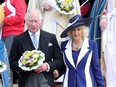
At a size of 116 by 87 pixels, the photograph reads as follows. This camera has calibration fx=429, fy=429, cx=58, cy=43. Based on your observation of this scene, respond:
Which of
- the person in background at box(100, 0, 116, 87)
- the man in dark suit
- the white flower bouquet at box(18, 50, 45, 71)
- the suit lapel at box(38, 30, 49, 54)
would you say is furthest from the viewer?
the person in background at box(100, 0, 116, 87)

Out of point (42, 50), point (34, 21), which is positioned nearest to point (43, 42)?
point (42, 50)

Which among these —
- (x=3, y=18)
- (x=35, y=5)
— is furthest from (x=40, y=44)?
(x=35, y=5)

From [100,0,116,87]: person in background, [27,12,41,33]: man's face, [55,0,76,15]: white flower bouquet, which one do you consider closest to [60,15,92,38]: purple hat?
[27,12,41,33]: man's face

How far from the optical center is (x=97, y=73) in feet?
17.1

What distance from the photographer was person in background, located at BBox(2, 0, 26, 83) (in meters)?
6.58

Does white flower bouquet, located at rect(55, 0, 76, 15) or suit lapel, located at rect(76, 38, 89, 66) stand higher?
white flower bouquet, located at rect(55, 0, 76, 15)

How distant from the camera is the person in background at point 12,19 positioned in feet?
21.6

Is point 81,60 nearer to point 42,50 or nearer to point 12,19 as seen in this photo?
point 42,50

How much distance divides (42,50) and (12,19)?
58.0 inches

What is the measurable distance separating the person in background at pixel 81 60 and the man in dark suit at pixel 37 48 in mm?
155

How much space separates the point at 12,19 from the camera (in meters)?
6.55

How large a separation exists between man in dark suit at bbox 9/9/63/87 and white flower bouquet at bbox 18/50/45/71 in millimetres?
104

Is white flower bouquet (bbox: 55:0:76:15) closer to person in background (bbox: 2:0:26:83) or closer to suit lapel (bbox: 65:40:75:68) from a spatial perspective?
person in background (bbox: 2:0:26:83)

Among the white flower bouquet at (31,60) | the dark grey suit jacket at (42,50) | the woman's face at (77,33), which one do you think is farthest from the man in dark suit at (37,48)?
the woman's face at (77,33)
